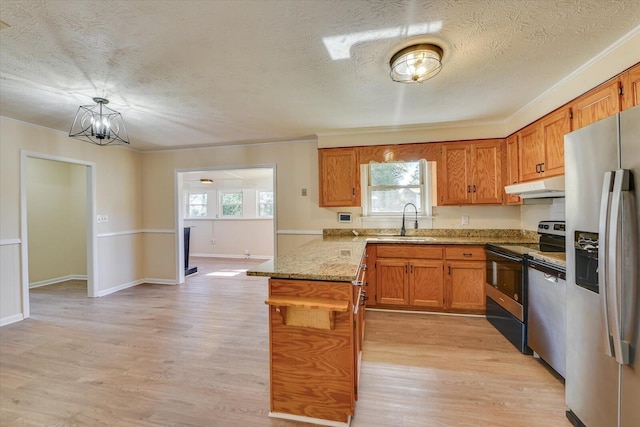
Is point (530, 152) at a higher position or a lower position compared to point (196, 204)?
higher

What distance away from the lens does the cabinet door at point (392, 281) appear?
131 inches

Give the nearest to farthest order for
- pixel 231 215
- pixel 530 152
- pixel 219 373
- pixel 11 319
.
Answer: pixel 219 373 < pixel 530 152 < pixel 11 319 < pixel 231 215

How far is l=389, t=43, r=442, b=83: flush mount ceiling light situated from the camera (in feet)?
6.12

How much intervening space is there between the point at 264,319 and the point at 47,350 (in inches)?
79.9

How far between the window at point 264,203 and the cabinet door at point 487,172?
537 cm

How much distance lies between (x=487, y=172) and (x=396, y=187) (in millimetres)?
1154

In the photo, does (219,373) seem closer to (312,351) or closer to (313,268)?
(312,351)

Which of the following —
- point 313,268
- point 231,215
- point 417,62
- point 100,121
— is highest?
point 417,62

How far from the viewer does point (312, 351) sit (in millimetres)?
1651

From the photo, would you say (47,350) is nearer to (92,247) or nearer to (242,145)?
(92,247)

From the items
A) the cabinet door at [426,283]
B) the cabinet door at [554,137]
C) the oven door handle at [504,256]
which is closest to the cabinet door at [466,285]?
the cabinet door at [426,283]

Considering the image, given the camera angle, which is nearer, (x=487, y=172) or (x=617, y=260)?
(x=617, y=260)

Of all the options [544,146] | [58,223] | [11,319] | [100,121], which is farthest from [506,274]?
[58,223]

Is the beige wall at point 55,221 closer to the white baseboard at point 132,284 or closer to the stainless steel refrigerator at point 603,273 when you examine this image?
the white baseboard at point 132,284
